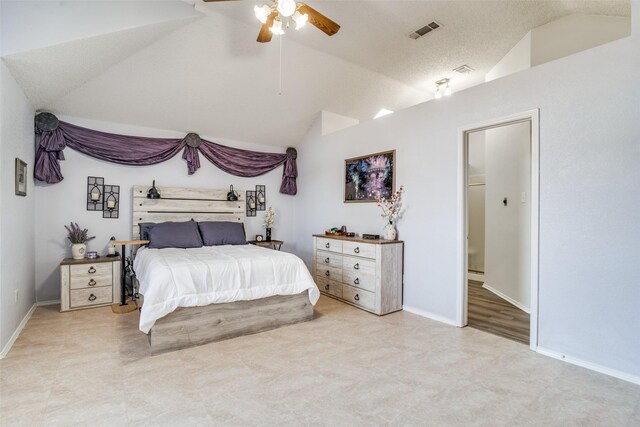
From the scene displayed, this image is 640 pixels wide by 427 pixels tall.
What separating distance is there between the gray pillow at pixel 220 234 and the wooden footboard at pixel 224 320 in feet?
5.45

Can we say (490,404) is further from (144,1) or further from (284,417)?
(144,1)

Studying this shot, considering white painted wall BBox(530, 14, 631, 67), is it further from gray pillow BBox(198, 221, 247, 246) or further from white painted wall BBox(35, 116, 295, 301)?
white painted wall BBox(35, 116, 295, 301)

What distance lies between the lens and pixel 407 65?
4211 mm

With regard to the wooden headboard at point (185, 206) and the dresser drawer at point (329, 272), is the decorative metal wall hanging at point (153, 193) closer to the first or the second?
the wooden headboard at point (185, 206)

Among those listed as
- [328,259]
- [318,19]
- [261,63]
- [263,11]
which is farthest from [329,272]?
[263,11]

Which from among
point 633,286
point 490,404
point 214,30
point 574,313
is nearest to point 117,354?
point 490,404

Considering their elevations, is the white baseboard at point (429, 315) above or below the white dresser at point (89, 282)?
below

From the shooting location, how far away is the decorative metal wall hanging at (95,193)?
412cm

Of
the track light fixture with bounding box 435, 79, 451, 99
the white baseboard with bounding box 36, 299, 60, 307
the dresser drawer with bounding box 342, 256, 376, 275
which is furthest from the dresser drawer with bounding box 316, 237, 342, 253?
the white baseboard with bounding box 36, 299, 60, 307

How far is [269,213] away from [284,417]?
388 cm

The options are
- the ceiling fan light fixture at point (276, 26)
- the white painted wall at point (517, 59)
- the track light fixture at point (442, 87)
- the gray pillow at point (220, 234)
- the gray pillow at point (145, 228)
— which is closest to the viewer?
the ceiling fan light fixture at point (276, 26)

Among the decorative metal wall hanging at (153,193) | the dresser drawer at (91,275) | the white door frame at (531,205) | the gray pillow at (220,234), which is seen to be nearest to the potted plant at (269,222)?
the gray pillow at (220,234)

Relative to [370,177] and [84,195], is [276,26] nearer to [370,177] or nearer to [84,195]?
[370,177]

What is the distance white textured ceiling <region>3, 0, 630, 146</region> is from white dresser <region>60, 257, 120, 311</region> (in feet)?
6.34
